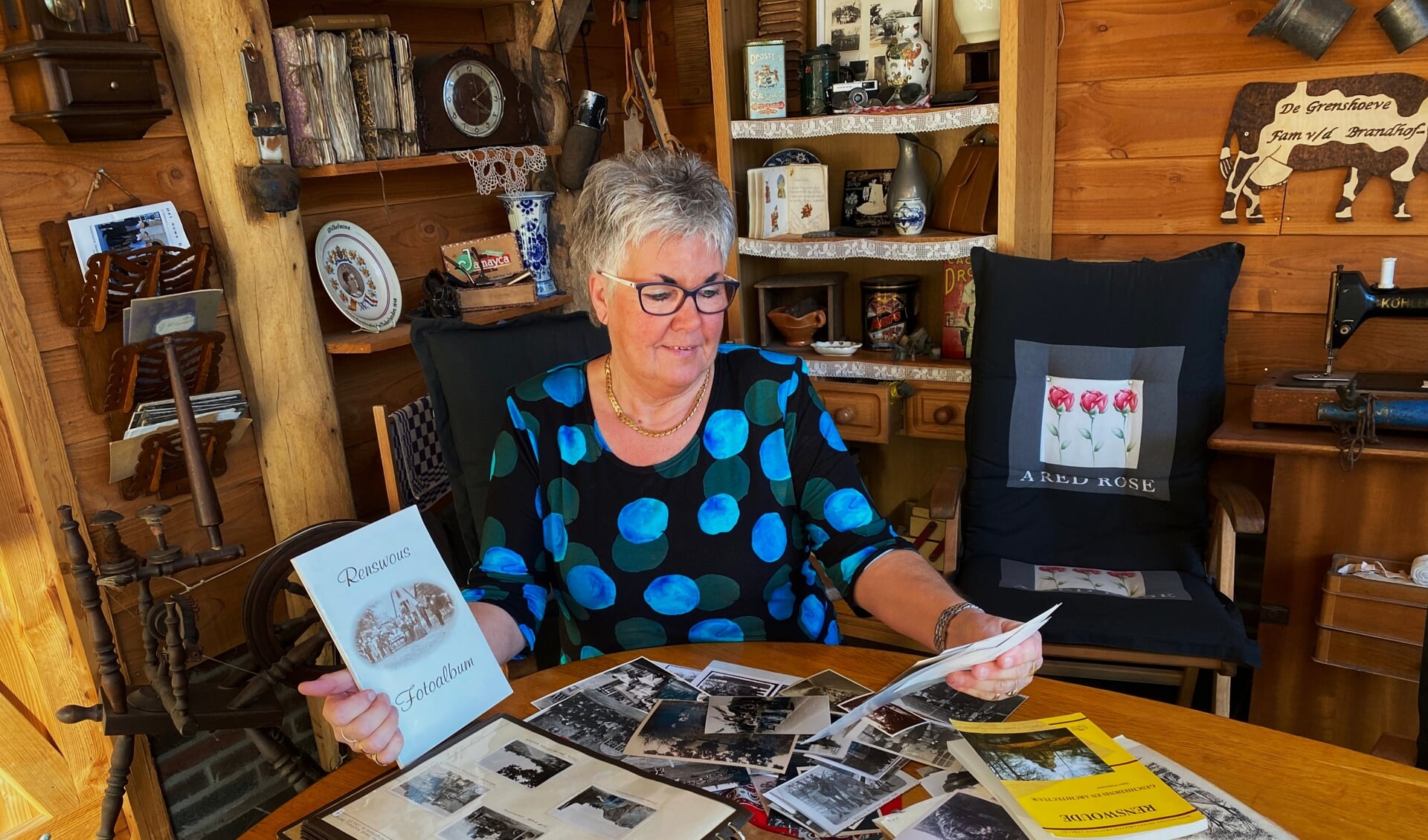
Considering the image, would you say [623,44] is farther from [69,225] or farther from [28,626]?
[28,626]

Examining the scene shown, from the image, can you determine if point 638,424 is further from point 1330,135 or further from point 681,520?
point 1330,135

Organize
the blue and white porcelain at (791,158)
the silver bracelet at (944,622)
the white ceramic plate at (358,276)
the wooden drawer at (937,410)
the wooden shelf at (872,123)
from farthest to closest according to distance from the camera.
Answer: the blue and white porcelain at (791,158) → the wooden drawer at (937,410) → the wooden shelf at (872,123) → the white ceramic plate at (358,276) → the silver bracelet at (944,622)

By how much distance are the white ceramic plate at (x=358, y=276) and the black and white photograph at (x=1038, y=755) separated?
183cm

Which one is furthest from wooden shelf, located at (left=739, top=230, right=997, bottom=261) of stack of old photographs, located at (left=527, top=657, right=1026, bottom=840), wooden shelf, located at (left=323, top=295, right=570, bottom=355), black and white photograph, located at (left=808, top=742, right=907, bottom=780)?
black and white photograph, located at (left=808, top=742, right=907, bottom=780)

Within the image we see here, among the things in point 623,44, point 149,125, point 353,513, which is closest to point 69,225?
point 149,125

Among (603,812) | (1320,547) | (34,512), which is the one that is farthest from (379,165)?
(1320,547)

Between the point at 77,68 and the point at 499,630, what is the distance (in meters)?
1.29

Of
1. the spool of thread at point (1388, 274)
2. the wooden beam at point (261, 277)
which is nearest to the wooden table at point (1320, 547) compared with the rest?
the spool of thread at point (1388, 274)

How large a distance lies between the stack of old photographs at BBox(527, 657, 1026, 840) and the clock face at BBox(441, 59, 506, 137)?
1.70 m

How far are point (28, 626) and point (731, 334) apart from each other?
1852mm

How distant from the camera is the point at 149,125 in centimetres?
190

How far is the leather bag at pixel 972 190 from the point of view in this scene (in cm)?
255

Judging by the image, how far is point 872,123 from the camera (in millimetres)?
2531

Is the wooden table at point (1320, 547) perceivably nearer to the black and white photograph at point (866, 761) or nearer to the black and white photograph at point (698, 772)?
the black and white photograph at point (866, 761)
